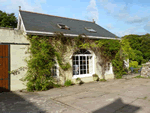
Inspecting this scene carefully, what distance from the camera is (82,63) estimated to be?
9508mm

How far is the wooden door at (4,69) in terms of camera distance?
660cm

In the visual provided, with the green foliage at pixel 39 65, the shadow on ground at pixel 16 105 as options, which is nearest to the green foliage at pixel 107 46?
the green foliage at pixel 39 65

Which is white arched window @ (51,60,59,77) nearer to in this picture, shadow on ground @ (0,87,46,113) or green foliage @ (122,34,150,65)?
shadow on ground @ (0,87,46,113)

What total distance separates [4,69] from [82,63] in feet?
16.5

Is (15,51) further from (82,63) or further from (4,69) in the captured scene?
(82,63)

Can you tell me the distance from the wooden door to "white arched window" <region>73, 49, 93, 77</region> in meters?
4.22

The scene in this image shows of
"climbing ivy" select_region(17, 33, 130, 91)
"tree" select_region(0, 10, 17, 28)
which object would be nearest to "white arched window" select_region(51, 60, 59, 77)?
"climbing ivy" select_region(17, 33, 130, 91)

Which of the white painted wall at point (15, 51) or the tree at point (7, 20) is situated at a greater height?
the tree at point (7, 20)

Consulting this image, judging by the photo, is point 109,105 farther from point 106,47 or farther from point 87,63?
point 106,47

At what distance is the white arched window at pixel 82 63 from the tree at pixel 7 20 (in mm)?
18665

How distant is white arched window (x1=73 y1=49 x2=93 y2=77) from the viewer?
361 inches

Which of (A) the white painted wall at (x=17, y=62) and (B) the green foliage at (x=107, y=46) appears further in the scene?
(B) the green foliage at (x=107, y=46)

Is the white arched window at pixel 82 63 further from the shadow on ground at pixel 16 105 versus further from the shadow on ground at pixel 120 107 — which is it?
the shadow on ground at pixel 120 107

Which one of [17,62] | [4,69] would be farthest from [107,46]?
[4,69]
